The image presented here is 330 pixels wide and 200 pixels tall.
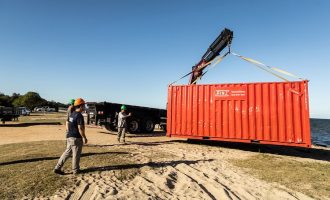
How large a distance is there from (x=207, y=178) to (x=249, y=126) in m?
5.83

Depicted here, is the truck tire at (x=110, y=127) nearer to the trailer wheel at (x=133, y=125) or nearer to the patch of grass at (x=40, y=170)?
the trailer wheel at (x=133, y=125)

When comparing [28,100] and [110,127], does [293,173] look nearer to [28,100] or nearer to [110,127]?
[110,127]

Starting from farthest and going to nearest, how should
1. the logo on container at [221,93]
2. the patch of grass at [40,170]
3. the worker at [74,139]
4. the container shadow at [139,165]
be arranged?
the logo on container at [221,93]
the container shadow at [139,165]
the worker at [74,139]
the patch of grass at [40,170]

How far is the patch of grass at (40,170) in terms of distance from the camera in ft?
17.3

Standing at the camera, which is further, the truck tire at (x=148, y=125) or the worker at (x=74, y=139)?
the truck tire at (x=148, y=125)

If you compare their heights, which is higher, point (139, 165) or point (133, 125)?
point (133, 125)

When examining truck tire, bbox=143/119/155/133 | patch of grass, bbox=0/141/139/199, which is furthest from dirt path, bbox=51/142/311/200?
truck tire, bbox=143/119/155/133

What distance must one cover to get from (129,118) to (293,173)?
1111 centimetres

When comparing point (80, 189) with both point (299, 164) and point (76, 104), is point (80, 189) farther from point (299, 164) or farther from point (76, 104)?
point (299, 164)

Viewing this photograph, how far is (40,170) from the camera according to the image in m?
6.66

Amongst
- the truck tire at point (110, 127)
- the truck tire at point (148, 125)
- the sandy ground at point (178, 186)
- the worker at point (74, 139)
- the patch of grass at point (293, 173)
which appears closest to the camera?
the sandy ground at point (178, 186)

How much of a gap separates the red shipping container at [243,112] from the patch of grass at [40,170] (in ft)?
16.6

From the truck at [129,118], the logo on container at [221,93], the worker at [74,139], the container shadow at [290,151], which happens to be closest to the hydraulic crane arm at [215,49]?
the logo on container at [221,93]

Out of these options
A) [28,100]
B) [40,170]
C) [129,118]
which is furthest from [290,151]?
[28,100]
